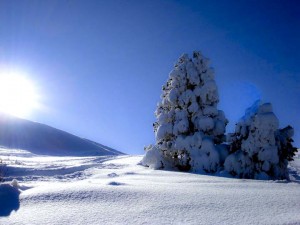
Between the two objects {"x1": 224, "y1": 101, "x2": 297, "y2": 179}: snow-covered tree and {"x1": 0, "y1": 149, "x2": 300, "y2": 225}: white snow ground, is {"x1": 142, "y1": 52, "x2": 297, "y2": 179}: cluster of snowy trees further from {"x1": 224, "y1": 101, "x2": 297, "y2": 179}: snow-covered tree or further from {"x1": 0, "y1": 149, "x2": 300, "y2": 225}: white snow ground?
{"x1": 0, "y1": 149, "x2": 300, "y2": 225}: white snow ground

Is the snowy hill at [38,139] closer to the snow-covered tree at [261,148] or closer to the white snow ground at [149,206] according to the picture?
the snow-covered tree at [261,148]

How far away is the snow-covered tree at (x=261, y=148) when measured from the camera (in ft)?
34.7

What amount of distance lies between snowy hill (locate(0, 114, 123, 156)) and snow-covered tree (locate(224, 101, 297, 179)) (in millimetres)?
21691

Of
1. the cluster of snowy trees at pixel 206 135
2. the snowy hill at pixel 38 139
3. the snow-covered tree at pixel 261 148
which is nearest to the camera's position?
the snow-covered tree at pixel 261 148

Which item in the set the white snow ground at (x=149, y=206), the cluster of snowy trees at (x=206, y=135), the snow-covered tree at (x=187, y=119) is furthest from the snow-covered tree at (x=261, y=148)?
the white snow ground at (x=149, y=206)

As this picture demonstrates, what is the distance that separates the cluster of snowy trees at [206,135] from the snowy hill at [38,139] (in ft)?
60.9

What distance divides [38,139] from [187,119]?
26952 mm

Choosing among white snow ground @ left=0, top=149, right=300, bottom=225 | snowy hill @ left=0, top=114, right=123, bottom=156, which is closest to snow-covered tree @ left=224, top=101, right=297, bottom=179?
white snow ground @ left=0, top=149, right=300, bottom=225

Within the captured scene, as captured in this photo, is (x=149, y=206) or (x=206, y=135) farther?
(x=206, y=135)

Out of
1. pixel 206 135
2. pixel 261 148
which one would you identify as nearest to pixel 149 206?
pixel 261 148

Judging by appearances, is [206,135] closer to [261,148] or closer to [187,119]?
Answer: [187,119]

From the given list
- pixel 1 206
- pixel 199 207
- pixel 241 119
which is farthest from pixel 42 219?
pixel 241 119

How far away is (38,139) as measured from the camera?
35.8 meters

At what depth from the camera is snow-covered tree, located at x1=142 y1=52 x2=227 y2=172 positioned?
41.2ft
